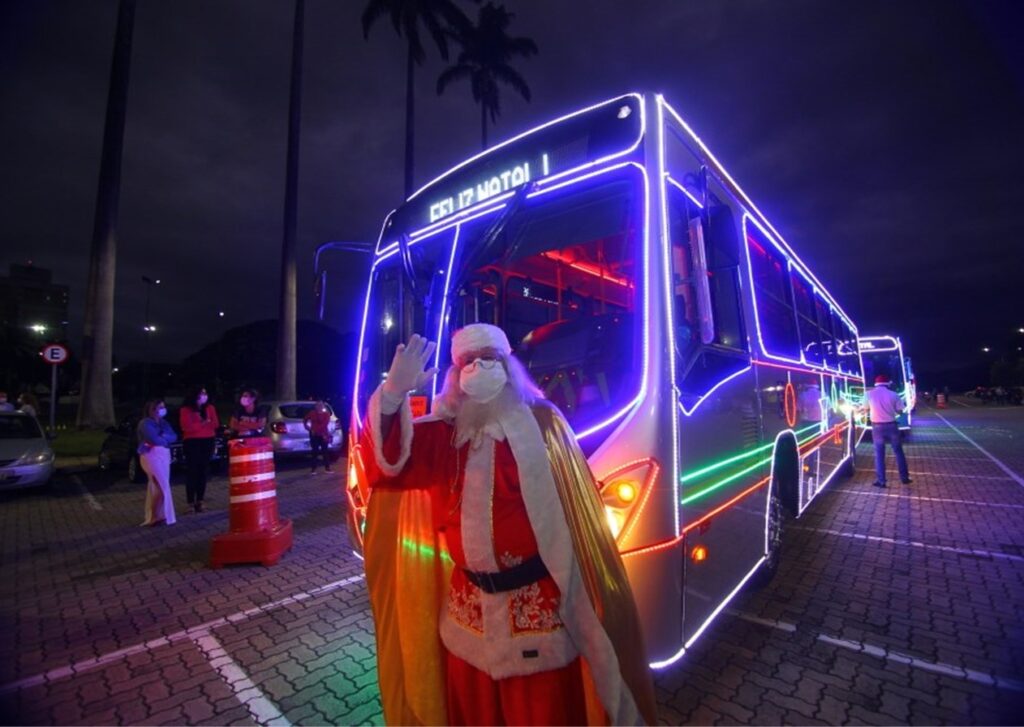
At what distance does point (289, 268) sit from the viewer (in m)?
19.9

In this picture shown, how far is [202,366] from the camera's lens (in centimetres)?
7719

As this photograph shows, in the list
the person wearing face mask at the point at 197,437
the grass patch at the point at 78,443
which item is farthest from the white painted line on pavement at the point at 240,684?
the grass patch at the point at 78,443

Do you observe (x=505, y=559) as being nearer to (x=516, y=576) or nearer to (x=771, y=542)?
(x=516, y=576)

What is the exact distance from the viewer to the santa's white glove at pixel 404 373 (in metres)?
1.83

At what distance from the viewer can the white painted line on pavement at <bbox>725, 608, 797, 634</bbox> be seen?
12.1 feet

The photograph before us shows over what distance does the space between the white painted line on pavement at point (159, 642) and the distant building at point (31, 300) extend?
11282cm

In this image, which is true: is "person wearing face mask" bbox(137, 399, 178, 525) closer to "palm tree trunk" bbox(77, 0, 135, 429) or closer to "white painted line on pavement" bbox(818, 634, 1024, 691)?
"white painted line on pavement" bbox(818, 634, 1024, 691)

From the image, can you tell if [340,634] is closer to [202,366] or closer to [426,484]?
[426,484]

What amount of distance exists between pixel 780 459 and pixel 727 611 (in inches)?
54.7

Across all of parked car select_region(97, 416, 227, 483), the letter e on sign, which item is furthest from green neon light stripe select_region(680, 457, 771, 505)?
the letter e on sign

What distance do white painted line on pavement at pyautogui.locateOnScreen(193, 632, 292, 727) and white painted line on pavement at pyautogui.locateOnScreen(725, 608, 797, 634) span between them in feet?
10.6

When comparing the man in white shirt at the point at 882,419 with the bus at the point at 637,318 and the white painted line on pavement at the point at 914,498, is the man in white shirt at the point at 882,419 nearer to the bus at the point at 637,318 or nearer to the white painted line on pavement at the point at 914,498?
the white painted line on pavement at the point at 914,498

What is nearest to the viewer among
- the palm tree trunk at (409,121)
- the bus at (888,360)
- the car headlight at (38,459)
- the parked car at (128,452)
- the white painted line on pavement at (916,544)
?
the white painted line on pavement at (916,544)

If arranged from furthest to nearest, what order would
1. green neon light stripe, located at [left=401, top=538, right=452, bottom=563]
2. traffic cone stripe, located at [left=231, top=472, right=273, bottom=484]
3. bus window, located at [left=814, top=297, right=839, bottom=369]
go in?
bus window, located at [left=814, top=297, right=839, bottom=369] < traffic cone stripe, located at [left=231, top=472, right=273, bottom=484] < green neon light stripe, located at [left=401, top=538, right=452, bottom=563]
